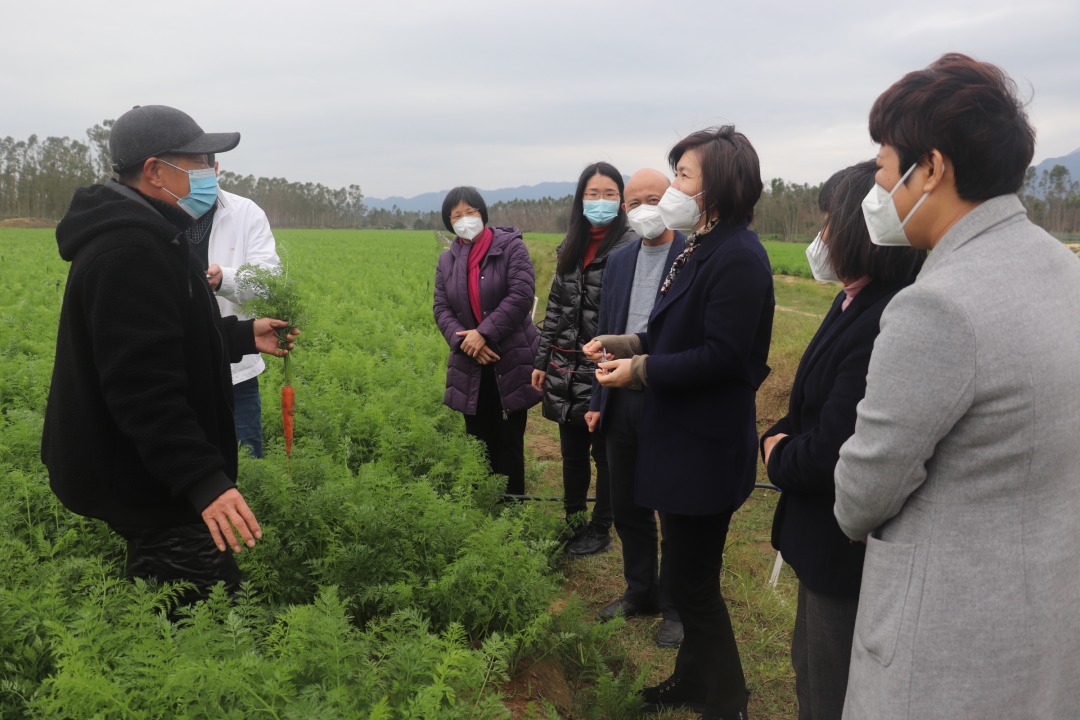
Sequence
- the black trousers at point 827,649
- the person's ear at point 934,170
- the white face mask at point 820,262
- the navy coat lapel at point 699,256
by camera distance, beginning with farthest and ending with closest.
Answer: the navy coat lapel at point 699,256 < the white face mask at point 820,262 < the black trousers at point 827,649 < the person's ear at point 934,170

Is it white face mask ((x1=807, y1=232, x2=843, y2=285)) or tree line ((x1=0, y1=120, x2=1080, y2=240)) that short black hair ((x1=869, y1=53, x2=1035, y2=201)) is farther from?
tree line ((x1=0, y1=120, x2=1080, y2=240))

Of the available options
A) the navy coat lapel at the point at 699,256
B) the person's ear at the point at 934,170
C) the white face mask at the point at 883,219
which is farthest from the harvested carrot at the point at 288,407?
the person's ear at the point at 934,170

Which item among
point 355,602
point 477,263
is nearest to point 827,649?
point 355,602

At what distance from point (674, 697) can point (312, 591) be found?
179cm

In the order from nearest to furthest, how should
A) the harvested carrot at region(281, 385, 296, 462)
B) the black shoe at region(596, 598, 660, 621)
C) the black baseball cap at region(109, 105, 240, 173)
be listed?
the black baseball cap at region(109, 105, 240, 173) → the harvested carrot at region(281, 385, 296, 462) → the black shoe at region(596, 598, 660, 621)

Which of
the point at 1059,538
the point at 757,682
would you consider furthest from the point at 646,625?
the point at 1059,538

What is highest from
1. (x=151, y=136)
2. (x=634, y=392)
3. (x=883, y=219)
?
(x=151, y=136)

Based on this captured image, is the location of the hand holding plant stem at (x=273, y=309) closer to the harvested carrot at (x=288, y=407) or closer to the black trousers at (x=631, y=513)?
the harvested carrot at (x=288, y=407)

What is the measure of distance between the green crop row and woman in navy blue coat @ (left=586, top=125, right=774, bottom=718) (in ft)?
Result: 2.56

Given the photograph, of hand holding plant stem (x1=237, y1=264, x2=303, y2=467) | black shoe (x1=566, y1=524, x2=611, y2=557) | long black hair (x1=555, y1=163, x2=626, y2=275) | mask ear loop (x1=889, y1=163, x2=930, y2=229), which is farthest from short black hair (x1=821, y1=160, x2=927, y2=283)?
black shoe (x1=566, y1=524, x2=611, y2=557)

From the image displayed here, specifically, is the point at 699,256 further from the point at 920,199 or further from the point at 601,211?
the point at 601,211

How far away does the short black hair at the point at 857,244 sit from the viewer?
199cm

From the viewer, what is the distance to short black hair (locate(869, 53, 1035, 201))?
145 cm

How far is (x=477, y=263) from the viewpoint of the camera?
4973 mm
